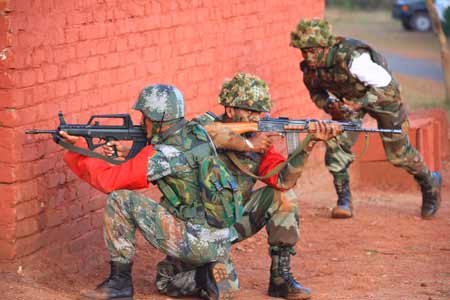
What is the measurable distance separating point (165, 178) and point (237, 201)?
15.6 inches

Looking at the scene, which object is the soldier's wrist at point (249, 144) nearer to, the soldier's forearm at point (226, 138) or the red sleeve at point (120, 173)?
the soldier's forearm at point (226, 138)

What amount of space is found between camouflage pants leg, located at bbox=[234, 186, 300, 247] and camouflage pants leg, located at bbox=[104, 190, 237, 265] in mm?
394

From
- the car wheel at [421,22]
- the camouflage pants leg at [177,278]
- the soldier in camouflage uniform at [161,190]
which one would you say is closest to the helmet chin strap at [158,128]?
the soldier in camouflage uniform at [161,190]

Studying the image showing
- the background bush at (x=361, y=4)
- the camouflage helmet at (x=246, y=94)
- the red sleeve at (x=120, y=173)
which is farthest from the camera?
the background bush at (x=361, y=4)

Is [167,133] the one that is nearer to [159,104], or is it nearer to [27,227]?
[159,104]

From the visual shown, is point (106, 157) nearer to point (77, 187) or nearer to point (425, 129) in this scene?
point (77, 187)

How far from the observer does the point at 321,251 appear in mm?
7516

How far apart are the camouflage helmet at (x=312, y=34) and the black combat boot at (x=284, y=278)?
2105mm

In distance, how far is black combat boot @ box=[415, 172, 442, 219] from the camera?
8.58 metres

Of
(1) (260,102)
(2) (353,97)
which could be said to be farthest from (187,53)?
(1) (260,102)

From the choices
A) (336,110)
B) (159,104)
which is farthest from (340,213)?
(159,104)

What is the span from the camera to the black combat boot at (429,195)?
8578mm

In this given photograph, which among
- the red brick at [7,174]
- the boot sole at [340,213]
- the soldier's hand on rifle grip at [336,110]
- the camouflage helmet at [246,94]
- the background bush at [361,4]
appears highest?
the camouflage helmet at [246,94]

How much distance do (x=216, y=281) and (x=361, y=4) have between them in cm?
2678
